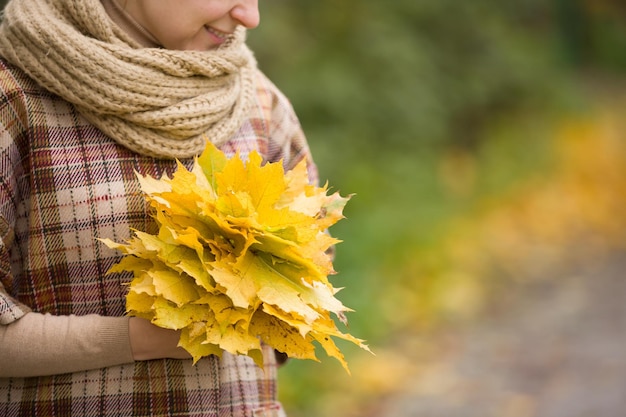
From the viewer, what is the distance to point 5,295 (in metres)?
1.73

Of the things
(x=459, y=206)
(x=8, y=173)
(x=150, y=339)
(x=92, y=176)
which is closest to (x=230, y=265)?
(x=150, y=339)

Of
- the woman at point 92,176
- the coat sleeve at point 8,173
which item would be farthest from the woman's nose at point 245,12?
the coat sleeve at point 8,173

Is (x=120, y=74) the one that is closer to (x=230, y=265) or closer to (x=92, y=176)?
(x=92, y=176)

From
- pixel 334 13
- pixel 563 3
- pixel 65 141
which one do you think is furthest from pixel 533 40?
pixel 65 141

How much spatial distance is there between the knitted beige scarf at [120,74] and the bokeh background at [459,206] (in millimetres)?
2540

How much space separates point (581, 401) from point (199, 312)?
9.98ft

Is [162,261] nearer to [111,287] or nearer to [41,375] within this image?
[111,287]

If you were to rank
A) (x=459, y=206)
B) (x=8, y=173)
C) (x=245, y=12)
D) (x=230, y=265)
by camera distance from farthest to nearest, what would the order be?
(x=459, y=206)
(x=245, y=12)
(x=8, y=173)
(x=230, y=265)

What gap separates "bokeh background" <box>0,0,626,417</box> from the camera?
4.41 meters

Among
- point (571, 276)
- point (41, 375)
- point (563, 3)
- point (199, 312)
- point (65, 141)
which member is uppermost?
point (563, 3)

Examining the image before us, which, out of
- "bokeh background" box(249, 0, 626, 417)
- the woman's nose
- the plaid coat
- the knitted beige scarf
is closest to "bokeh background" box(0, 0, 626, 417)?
"bokeh background" box(249, 0, 626, 417)

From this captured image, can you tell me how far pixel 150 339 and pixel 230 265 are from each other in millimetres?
277

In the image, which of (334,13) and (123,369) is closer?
(123,369)

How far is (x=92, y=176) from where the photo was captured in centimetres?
180
